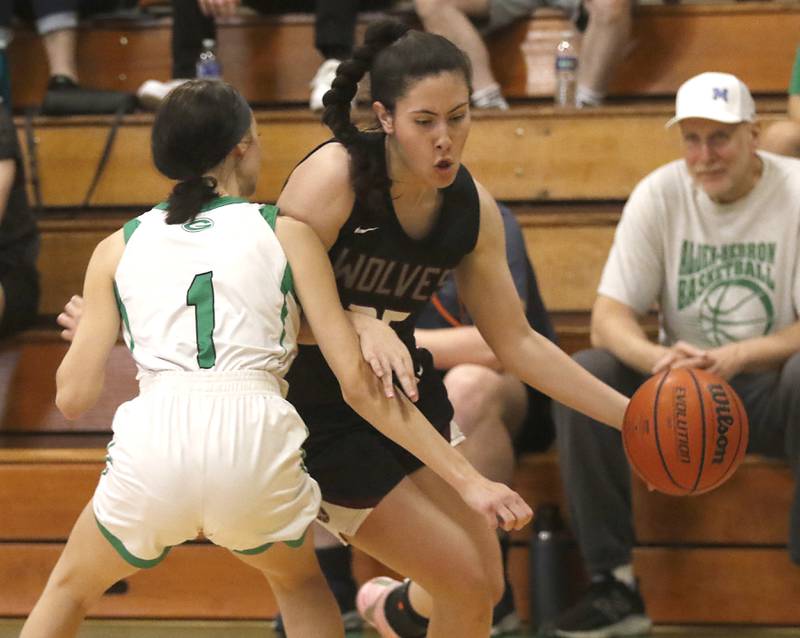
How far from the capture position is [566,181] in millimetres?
4738

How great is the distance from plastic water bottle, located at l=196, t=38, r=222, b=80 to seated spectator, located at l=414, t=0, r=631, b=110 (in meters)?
0.86

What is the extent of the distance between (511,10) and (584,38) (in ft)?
1.16

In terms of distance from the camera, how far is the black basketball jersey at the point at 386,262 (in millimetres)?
2668

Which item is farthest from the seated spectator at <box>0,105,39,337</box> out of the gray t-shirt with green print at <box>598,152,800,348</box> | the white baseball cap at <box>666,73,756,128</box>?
the white baseball cap at <box>666,73,756,128</box>

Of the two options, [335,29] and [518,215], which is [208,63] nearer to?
[335,29]

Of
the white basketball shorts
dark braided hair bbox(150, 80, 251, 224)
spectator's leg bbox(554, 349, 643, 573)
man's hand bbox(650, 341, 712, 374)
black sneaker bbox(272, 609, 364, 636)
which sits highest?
dark braided hair bbox(150, 80, 251, 224)

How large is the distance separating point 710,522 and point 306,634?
1.65 meters

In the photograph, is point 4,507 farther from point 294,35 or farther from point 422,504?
point 294,35

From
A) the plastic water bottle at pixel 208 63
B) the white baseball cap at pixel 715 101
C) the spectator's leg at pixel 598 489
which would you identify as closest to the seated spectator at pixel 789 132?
the white baseball cap at pixel 715 101

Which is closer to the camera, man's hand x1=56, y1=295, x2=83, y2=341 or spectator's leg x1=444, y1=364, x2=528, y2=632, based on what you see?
man's hand x1=56, y1=295, x2=83, y2=341

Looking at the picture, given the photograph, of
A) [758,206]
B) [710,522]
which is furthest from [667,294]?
[710,522]

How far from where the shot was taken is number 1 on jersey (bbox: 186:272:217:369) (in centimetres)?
239

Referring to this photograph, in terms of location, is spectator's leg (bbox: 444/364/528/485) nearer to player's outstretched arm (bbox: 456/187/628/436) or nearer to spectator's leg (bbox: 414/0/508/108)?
player's outstretched arm (bbox: 456/187/628/436)

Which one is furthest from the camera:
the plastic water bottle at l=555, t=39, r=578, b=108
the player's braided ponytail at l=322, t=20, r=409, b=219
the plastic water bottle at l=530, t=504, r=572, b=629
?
the plastic water bottle at l=555, t=39, r=578, b=108
